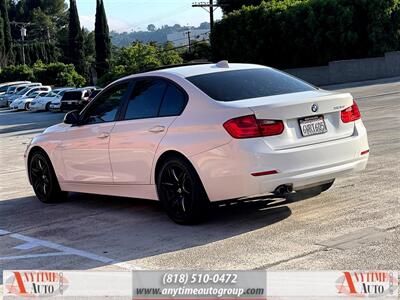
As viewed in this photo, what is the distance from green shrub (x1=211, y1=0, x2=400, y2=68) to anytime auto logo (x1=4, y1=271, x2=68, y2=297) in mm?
37753

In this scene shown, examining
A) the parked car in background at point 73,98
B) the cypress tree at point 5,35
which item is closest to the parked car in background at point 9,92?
the parked car in background at point 73,98

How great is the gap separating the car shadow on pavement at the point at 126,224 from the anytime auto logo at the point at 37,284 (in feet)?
5.17

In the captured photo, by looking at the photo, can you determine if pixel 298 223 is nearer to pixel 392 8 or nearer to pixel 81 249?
pixel 81 249

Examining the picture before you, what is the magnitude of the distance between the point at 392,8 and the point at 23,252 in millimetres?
36539

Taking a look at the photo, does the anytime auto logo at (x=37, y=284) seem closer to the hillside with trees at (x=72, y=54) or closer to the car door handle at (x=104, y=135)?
the car door handle at (x=104, y=135)

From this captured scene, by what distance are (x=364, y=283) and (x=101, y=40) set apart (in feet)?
250

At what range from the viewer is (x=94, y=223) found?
23.8ft

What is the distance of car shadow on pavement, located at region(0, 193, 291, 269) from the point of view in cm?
609

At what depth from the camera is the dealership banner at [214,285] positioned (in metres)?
3.51

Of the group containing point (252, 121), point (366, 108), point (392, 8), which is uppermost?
point (392, 8)

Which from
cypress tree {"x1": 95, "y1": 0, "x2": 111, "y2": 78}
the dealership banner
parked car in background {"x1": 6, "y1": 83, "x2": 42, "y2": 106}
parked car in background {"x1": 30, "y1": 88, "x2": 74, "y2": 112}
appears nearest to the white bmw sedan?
the dealership banner

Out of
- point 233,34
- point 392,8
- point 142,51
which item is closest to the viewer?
point 392,8

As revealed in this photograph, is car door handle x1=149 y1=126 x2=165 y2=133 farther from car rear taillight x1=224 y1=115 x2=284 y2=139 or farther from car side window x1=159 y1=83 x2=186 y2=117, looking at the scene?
car rear taillight x1=224 y1=115 x2=284 y2=139

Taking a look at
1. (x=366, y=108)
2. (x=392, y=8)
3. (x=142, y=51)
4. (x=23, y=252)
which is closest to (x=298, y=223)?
(x=23, y=252)
